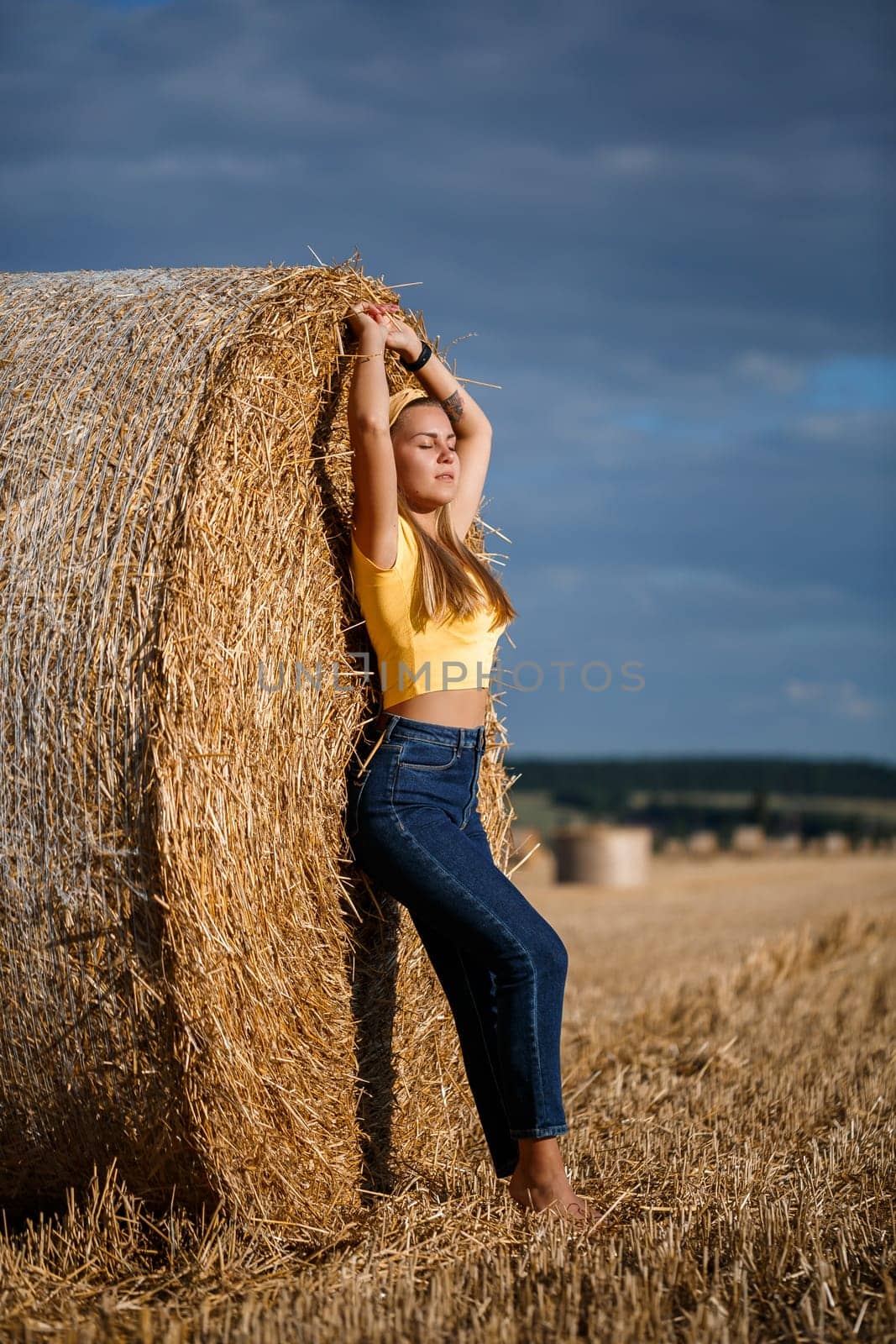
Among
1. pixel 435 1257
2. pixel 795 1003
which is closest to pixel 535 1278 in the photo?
pixel 435 1257

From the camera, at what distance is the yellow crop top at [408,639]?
12.1 ft

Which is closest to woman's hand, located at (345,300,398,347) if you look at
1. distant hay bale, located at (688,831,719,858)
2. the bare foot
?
the bare foot

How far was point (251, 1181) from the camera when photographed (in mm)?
3316

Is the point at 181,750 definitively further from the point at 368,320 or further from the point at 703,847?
the point at 703,847

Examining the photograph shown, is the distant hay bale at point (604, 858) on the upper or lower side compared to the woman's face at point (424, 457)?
lower

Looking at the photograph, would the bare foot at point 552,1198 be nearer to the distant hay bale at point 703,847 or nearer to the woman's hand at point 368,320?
the woman's hand at point 368,320

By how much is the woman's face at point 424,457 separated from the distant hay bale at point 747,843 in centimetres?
2203

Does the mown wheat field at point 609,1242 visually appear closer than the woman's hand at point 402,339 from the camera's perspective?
Yes

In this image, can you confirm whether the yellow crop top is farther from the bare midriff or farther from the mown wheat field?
the mown wheat field

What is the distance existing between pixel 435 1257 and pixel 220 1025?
29.6 inches

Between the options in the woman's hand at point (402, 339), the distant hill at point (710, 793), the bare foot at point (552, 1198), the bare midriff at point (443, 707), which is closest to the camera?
the bare foot at point (552, 1198)

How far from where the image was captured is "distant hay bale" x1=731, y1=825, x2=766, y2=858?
25.4 m

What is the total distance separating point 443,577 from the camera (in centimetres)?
371

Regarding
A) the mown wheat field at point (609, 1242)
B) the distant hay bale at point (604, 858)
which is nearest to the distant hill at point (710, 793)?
the distant hay bale at point (604, 858)
